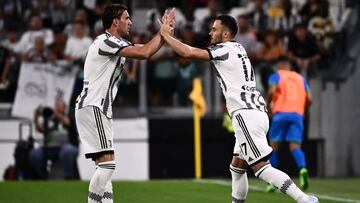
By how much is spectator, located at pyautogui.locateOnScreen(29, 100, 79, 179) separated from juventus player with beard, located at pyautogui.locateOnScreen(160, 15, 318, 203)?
1001 centimetres

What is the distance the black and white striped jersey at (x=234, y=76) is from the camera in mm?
10273

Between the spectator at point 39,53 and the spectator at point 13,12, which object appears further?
the spectator at point 13,12

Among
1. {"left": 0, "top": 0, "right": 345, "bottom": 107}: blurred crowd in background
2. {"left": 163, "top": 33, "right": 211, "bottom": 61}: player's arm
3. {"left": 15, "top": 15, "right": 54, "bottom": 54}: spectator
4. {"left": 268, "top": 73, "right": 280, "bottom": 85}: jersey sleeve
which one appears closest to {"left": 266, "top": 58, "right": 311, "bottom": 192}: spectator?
{"left": 268, "top": 73, "right": 280, "bottom": 85}: jersey sleeve

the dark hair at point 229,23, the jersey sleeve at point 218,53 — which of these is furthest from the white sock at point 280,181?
the dark hair at point 229,23

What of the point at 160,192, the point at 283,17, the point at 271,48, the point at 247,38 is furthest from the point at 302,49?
the point at 160,192

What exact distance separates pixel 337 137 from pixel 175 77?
400 cm

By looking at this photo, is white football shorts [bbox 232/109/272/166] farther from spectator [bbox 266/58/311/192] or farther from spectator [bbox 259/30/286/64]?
spectator [bbox 259/30/286/64]

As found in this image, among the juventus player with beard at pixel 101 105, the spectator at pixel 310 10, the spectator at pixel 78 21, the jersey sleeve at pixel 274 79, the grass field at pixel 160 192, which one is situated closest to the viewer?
the juventus player with beard at pixel 101 105

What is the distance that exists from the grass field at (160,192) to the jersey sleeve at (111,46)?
11.8ft

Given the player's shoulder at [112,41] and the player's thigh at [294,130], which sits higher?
the player's shoulder at [112,41]

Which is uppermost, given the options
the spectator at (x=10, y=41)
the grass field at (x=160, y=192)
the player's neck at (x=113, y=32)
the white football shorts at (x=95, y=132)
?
the spectator at (x=10, y=41)

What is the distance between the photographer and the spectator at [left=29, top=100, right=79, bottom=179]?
790 inches

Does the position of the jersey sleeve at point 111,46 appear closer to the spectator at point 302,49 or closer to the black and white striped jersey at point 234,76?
the black and white striped jersey at point 234,76

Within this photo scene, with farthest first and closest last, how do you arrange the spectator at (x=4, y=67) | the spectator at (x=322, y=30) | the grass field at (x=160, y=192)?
the spectator at (x=322, y=30), the spectator at (x=4, y=67), the grass field at (x=160, y=192)
